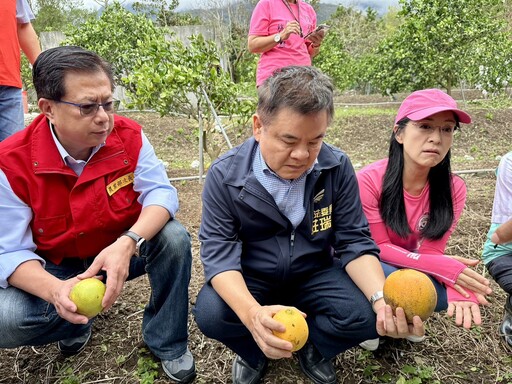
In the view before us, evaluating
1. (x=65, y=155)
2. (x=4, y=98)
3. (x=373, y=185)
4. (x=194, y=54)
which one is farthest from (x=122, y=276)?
(x=194, y=54)

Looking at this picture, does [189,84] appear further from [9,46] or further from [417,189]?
[417,189]

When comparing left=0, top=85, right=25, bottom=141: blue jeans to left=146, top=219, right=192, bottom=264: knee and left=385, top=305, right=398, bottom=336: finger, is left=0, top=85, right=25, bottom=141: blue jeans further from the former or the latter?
left=385, top=305, right=398, bottom=336: finger

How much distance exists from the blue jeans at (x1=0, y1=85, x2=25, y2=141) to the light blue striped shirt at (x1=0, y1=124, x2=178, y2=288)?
4.35 ft

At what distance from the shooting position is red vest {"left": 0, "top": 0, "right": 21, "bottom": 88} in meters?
3.16

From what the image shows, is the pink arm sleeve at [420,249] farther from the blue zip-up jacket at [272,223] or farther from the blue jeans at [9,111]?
the blue jeans at [9,111]

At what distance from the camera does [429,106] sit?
2273mm

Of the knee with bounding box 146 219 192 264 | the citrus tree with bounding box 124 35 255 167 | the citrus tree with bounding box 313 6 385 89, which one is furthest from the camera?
the citrus tree with bounding box 313 6 385 89

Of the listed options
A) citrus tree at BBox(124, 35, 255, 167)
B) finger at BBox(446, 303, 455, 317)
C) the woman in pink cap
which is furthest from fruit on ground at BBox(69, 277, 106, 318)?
citrus tree at BBox(124, 35, 255, 167)

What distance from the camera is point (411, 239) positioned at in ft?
8.08

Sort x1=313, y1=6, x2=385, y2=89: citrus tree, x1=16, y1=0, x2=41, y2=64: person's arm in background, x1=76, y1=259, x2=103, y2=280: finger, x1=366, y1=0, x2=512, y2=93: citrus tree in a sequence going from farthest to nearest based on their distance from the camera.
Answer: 1. x1=313, y1=6, x2=385, y2=89: citrus tree
2. x1=366, y1=0, x2=512, y2=93: citrus tree
3. x1=16, y1=0, x2=41, y2=64: person's arm in background
4. x1=76, y1=259, x2=103, y2=280: finger

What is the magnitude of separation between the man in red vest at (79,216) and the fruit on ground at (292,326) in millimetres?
659

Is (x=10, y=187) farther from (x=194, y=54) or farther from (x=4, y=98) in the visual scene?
(x=194, y=54)

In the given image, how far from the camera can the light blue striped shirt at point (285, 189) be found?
206 centimetres

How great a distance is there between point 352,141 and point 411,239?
6.70 metres
